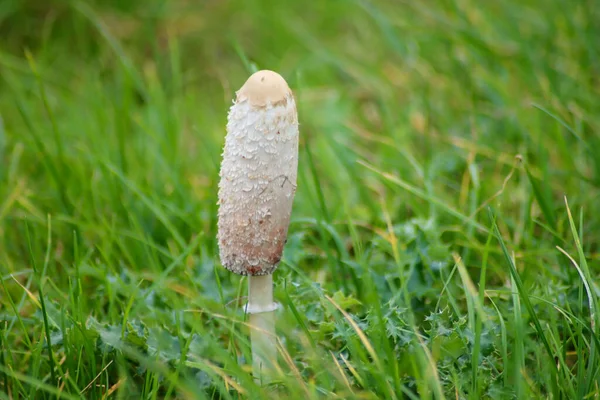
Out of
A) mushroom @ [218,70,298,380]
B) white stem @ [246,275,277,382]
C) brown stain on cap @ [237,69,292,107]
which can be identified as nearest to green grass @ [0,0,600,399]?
white stem @ [246,275,277,382]

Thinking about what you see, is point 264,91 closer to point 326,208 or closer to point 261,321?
point 261,321

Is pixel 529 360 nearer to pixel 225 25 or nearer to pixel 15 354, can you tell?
pixel 15 354

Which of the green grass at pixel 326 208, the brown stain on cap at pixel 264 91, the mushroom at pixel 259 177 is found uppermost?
the brown stain on cap at pixel 264 91

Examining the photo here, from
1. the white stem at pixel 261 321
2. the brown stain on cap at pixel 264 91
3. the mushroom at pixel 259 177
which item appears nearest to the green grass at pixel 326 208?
the white stem at pixel 261 321

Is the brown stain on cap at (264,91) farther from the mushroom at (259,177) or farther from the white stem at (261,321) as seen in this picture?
the white stem at (261,321)

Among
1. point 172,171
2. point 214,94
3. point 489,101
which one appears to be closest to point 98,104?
point 172,171

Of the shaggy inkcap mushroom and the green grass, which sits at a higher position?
the shaggy inkcap mushroom

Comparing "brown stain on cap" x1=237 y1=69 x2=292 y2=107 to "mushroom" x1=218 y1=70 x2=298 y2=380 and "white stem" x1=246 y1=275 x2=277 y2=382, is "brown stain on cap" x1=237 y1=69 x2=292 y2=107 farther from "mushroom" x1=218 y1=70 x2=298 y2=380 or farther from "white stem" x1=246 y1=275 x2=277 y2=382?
"white stem" x1=246 y1=275 x2=277 y2=382

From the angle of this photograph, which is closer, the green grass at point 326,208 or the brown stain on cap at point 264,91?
the brown stain on cap at point 264,91
